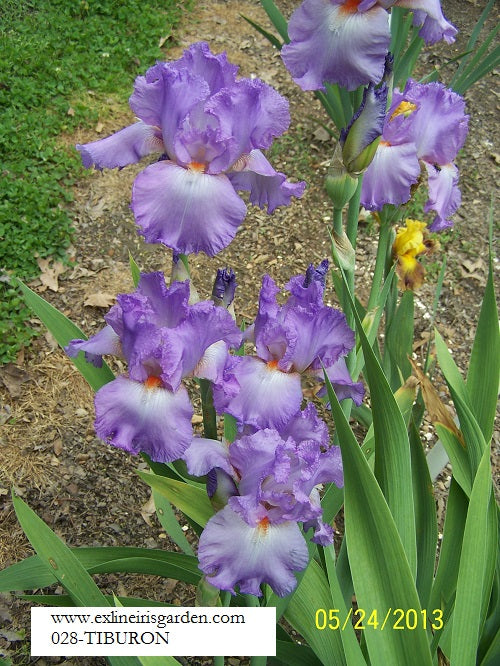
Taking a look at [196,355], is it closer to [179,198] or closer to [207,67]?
[179,198]

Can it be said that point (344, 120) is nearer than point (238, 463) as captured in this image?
No

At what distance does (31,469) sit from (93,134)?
1.80 metres

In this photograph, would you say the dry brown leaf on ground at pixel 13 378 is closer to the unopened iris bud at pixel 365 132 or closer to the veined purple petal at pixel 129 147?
the veined purple petal at pixel 129 147

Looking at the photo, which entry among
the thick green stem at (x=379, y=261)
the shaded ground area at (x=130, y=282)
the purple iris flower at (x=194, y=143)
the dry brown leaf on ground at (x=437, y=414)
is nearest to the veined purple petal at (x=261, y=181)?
the purple iris flower at (x=194, y=143)

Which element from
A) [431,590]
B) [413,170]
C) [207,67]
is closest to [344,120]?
[413,170]

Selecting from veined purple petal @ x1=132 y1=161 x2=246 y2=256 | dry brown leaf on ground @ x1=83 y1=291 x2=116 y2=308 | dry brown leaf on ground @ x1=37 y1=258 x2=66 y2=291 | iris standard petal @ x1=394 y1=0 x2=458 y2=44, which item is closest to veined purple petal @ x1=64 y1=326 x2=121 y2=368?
veined purple petal @ x1=132 y1=161 x2=246 y2=256

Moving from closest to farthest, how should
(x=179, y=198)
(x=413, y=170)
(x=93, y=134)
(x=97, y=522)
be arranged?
(x=179, y=198)
(x=413, y=170)
(x=97, y=522)
(x=93, y=134)

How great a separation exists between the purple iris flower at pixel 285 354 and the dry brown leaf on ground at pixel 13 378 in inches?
59.4

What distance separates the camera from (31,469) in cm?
→ 218

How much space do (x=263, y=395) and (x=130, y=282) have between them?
1830 millimetres

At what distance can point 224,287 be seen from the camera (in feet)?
3.75


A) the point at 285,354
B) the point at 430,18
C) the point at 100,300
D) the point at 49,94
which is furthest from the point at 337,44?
the point at 49,94

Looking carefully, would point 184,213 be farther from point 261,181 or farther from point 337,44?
point 337,44

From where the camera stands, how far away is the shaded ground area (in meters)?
2.07
